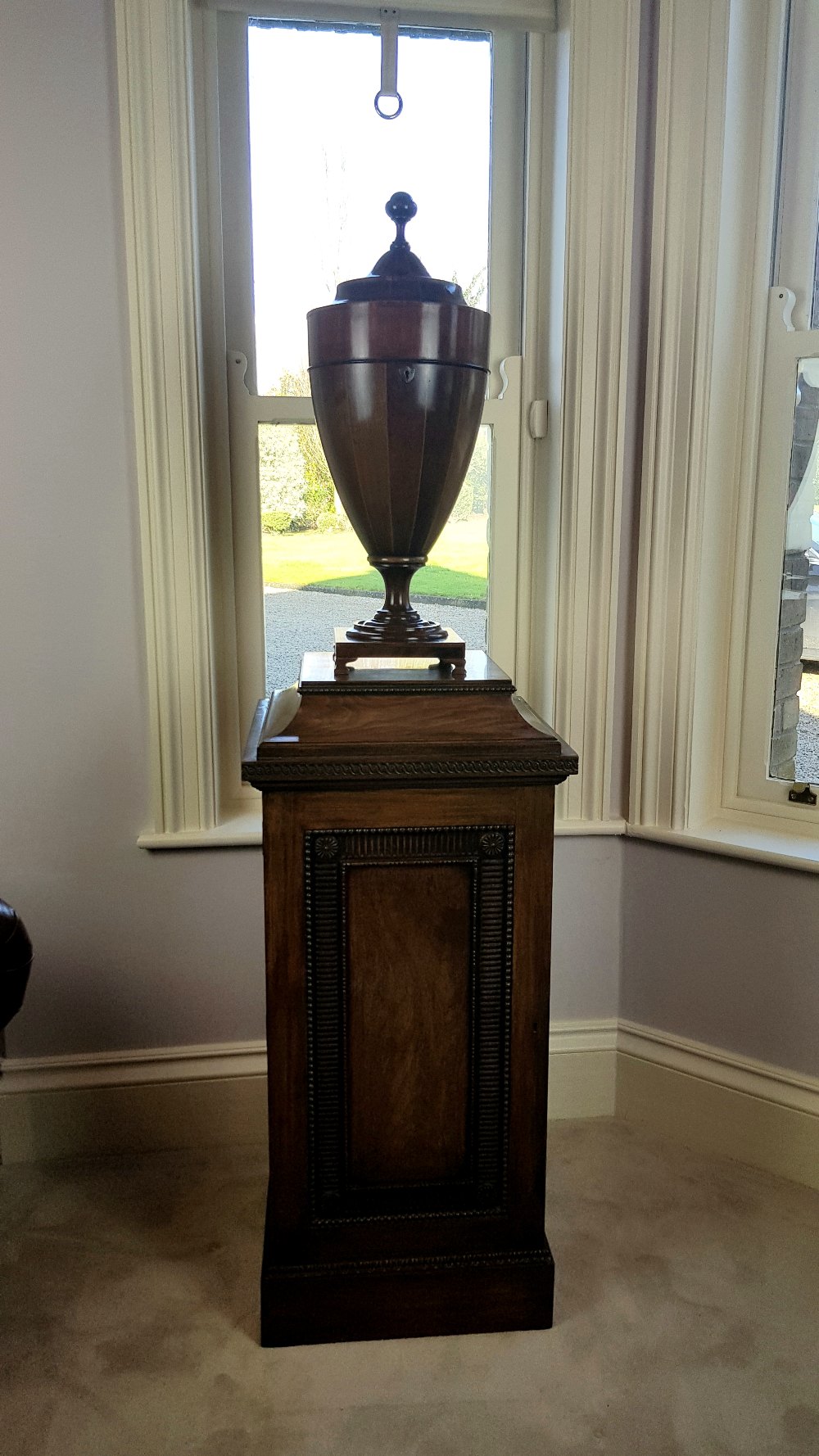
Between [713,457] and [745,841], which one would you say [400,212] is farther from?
[745,841]

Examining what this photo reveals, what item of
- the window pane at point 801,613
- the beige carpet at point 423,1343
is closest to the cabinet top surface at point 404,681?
the window pane at point 801,613

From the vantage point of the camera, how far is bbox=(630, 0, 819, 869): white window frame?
6.40 ft

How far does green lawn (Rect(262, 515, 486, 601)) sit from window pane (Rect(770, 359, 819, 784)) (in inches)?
23.6

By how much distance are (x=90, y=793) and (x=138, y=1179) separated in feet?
2.47

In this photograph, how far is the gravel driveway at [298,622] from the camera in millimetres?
2227

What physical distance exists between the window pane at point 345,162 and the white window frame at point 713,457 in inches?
15.0

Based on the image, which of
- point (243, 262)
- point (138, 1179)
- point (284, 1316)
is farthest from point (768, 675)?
point (138, 1179)

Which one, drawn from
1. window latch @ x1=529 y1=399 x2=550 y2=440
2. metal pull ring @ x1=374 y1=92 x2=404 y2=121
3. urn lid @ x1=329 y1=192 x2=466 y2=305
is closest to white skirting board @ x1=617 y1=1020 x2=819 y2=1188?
window latch @ x1=529 y1=399 x2=550 y2=440

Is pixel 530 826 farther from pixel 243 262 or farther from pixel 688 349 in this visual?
pixel 243 262

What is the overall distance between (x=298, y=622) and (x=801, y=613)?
0.99m

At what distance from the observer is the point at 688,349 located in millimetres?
2004

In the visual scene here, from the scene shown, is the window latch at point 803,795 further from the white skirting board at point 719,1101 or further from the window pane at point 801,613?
the white skirting board at point 719,1101

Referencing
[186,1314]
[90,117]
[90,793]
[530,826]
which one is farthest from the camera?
[90,793]

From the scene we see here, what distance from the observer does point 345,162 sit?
2.11 meters
